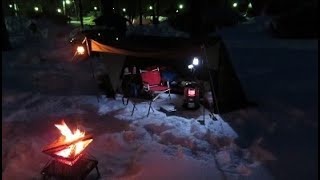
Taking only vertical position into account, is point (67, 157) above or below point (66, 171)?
above

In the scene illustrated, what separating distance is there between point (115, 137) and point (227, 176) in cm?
271

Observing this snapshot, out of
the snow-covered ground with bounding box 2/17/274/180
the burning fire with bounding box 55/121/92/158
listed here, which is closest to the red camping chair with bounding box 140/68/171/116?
the snow-covered ground with bounding box 2/17/274/180

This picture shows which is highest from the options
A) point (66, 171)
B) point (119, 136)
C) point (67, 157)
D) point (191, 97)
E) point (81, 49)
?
point (81, 49)

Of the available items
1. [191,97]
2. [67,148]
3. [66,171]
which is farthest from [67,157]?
[191,97]

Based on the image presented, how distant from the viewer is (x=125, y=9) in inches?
2074

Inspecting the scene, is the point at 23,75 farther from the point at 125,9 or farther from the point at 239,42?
the point at 125,9

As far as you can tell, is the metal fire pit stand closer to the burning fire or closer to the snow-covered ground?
the burning fire

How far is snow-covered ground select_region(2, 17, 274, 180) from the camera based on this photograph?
20.5 feet

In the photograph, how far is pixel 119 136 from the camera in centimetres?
773

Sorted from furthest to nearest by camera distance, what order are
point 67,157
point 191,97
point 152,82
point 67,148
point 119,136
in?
point 152,82, point 191,97, point 119,136, point 67,148, point 67,157

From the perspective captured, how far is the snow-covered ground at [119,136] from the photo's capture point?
625 centimetres

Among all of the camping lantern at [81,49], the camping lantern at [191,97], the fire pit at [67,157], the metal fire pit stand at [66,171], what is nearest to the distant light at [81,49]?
the camping lantern at [81,49]

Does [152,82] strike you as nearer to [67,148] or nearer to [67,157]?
[67,148]

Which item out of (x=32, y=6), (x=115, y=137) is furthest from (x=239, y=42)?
(x=32, y=6)
